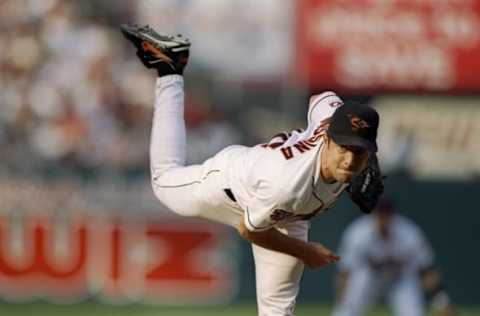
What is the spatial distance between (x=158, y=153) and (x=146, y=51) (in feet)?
1.97

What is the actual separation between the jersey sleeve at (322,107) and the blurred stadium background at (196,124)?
608 centimetres

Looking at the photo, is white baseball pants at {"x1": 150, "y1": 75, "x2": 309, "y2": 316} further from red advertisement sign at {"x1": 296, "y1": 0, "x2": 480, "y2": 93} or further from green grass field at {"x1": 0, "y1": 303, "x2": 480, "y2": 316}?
red advertisement sign at {"x1": 296, "y1": 0, "x2": 480, "y2": 93}

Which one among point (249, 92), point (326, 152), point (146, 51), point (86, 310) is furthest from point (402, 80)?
point (326, 152)

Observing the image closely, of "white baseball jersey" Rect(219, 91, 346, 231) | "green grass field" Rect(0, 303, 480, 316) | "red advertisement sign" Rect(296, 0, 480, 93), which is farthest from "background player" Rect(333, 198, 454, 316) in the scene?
"white baseball jersey" Rect(219, 91, 346, 231)

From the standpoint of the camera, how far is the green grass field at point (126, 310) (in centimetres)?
1336

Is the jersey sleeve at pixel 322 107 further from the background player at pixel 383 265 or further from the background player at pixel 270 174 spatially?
the background player at pixel 383 265

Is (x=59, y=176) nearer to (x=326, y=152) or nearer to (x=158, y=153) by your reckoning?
(x=158, y=153)

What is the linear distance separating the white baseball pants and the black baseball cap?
0.94 m

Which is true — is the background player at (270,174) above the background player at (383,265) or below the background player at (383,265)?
above

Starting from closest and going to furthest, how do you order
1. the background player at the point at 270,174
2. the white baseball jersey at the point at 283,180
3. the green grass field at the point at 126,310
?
the background player at the point at 270,174
the white baseball jersey at the point at 283,180
the green grass field at the point at 126,310

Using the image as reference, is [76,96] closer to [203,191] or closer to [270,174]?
[203,191]

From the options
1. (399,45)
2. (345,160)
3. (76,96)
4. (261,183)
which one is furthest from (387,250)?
(345,160)

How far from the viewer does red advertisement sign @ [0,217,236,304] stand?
1363 cm

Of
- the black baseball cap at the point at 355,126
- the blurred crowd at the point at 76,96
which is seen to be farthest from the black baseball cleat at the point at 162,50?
the blurred crowd at the point at 76,96
